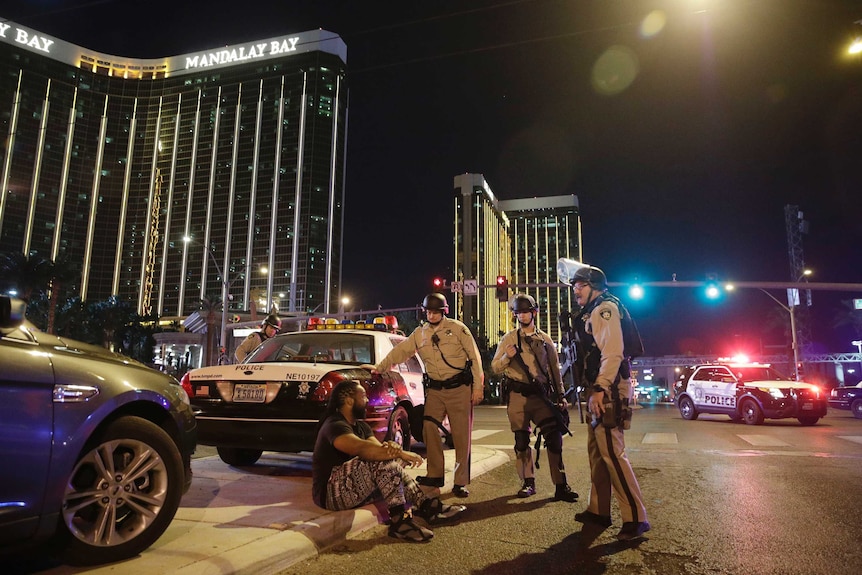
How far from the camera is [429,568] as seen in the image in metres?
3.52

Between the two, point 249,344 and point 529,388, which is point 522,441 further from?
point 249,344

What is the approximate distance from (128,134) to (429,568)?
14688 centimetres

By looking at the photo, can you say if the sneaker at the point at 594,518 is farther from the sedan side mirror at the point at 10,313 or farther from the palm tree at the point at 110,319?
the palm tree at the point at 110,319

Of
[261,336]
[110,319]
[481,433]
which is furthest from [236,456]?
[110,319]

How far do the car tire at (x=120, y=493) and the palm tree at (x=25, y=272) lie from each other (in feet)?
192

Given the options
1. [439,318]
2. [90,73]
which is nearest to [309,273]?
[90,73]

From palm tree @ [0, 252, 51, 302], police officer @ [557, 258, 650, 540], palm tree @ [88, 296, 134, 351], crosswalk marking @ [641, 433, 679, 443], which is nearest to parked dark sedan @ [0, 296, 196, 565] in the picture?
police officer @ [557, 258, 650, 540]

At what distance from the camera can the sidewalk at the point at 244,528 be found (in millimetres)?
3193

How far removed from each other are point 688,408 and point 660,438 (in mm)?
7221

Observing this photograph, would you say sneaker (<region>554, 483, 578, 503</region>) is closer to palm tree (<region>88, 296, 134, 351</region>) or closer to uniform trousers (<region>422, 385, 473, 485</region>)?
uniform trousers (<region>422, 385, 473, 485</region>)

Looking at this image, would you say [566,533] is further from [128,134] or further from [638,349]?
[128,134]

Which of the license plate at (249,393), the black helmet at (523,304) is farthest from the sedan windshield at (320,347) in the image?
the black helmet at (523,304)

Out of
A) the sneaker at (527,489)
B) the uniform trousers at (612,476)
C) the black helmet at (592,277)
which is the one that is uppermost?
the black helmet at (592,277)

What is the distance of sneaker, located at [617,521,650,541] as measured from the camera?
4.14 m
